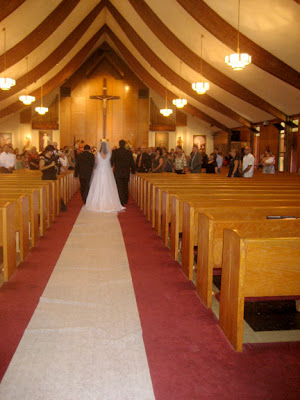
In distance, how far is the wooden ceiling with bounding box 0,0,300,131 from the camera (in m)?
9.06

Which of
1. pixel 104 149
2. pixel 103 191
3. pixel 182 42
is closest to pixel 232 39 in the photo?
pixel 182 42

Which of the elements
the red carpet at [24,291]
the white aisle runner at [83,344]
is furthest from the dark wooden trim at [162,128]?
the white aisle runner at [83,344]

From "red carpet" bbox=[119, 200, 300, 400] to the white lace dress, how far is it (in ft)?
14.7

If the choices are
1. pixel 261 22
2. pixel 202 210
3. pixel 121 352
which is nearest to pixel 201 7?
pixel 261 22

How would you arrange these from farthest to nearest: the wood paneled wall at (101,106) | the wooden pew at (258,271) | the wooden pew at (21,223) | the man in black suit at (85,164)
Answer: the wood paneled wall at (101,106)
the man in black suit at (85,164)
the wooden pew at (21,223)
the wooden pew at (258,271)

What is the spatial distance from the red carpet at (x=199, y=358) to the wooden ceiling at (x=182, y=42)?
23.2 feet

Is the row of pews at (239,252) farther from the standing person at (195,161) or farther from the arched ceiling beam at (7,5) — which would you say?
the standing person at (195,161)

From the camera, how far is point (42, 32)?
35.2 ft

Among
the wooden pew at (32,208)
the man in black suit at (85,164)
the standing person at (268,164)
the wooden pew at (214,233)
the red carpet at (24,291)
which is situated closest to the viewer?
the red carpet at (24,291)

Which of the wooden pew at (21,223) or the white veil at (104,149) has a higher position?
the white veil at (104,149)

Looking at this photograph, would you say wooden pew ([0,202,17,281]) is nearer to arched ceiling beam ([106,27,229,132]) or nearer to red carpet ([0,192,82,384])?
red carpet ([0,192,82,384])

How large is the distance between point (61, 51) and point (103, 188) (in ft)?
25.6

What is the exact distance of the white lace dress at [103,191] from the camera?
25.5 ft

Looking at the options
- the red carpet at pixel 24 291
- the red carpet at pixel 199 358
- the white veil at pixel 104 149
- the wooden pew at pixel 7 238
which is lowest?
the red carpet at pixel 199 358
